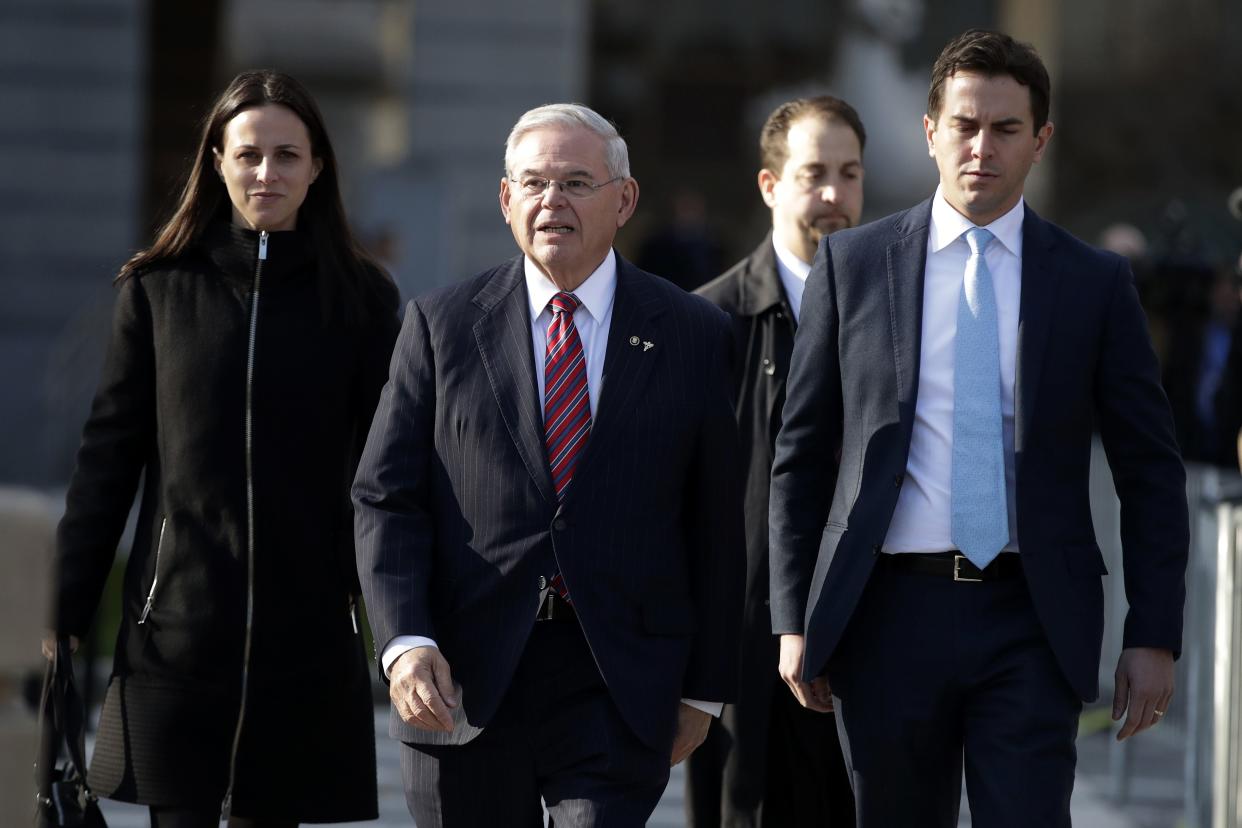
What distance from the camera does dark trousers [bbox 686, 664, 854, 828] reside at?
218 inches

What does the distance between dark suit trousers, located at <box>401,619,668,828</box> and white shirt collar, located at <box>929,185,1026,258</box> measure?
1.15 m

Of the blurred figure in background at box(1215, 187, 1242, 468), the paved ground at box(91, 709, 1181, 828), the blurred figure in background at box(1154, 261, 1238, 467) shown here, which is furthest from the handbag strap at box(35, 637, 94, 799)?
the blurred figure in background at box(1154, 261, 1238, 467)

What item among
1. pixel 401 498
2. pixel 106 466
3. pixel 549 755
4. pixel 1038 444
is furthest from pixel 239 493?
pixel 1038 444

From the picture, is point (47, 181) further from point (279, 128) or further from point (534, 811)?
point (534, 811)

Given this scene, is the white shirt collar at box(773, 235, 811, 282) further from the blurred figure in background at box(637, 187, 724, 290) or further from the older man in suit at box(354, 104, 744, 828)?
the blurred figure in background at box(637, 187, 724, 290)

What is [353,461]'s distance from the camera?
5.02 m

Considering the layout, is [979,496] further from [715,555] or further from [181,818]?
[181,818]

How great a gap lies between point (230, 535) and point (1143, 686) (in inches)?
80.0

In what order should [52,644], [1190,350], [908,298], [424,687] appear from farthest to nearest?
[1190,350]
[52,644]
[908,298]
[424,687]

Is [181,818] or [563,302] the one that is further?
[181,818]

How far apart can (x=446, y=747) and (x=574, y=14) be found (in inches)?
587

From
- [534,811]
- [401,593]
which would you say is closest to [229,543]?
[401,593]

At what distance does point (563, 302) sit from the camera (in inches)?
174

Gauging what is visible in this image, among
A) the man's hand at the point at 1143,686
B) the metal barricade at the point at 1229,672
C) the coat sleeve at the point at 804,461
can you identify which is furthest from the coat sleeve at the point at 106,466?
the metal barricade at the point at 1229,672
